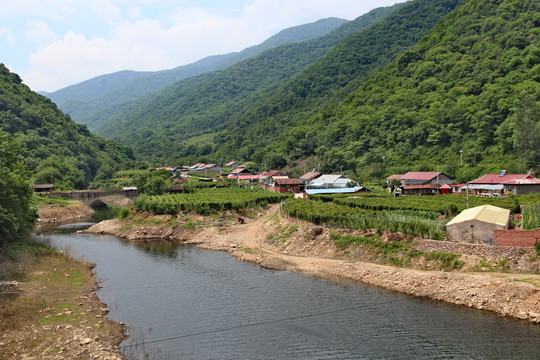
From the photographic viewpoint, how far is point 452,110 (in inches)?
4402

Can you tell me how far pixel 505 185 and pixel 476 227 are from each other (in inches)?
1464

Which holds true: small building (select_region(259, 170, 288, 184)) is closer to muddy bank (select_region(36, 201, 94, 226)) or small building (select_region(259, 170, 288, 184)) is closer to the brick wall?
muddy bank (select_region(36, 201, 94, 226))

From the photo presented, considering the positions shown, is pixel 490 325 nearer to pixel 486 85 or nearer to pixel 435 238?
pixel 435 238

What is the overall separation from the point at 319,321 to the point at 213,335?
7.00 m

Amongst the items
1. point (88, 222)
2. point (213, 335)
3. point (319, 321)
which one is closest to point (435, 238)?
point (319, 321)

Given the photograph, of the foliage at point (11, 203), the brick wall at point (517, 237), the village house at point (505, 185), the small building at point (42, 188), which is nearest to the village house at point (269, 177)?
the village house at point (505, 185)

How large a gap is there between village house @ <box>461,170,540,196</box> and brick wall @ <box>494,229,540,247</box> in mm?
37957

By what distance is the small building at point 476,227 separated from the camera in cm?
3691

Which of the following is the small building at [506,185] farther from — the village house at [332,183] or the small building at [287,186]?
the small building at [287,186]

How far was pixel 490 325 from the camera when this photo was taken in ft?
91.4

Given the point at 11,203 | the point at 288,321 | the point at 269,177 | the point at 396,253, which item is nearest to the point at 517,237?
the point at 396,253

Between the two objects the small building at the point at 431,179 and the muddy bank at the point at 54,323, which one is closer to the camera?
the muddy bank at the point at 54,323

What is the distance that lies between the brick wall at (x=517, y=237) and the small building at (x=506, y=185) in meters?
38.0

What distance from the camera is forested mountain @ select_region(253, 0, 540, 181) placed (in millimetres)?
93438
